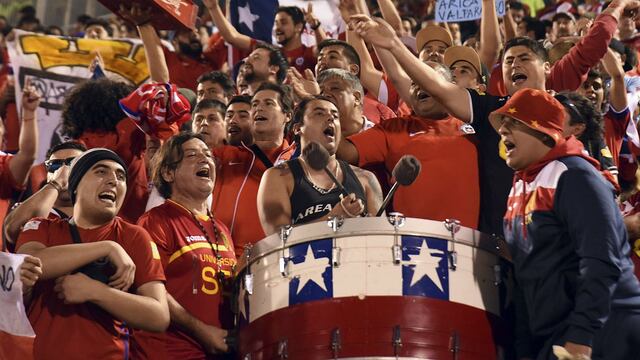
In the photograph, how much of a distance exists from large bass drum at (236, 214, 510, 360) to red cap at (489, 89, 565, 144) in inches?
21.0

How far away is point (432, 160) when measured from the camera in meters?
6.82

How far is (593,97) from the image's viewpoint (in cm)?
838

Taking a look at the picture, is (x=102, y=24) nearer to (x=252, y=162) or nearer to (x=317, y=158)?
(x=252, y=162)

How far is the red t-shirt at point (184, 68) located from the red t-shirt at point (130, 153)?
10.7 feet

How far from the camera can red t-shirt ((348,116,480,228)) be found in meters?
6.67

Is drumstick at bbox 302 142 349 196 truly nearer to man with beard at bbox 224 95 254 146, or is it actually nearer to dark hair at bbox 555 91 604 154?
dark hair at bbox 555 91 604 154

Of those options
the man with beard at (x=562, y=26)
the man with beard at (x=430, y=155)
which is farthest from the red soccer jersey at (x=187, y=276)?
the man with beard at (x=562, y=26)

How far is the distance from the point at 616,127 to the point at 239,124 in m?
2.46

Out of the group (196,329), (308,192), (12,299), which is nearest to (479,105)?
(308,192)

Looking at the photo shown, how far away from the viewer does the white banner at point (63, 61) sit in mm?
11172

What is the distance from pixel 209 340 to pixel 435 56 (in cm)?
379

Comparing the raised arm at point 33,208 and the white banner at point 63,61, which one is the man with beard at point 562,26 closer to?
the white banner at point 63,61

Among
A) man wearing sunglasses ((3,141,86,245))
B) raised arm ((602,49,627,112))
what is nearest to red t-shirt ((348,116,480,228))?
man wearing sunglasses ((3,141,86,245))

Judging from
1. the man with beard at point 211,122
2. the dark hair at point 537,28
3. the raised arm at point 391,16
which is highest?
the dark hair at point 537,28
